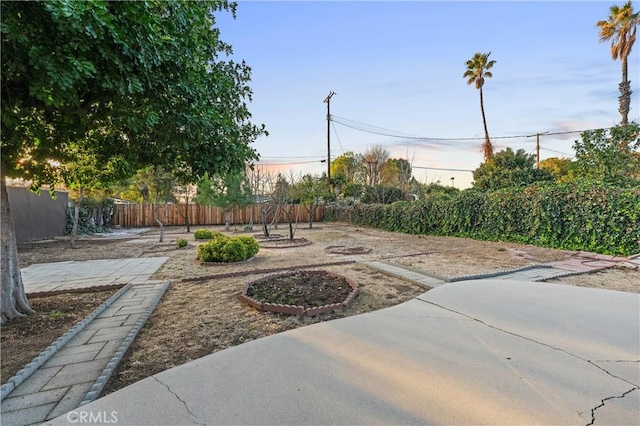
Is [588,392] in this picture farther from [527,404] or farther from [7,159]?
[7,159]

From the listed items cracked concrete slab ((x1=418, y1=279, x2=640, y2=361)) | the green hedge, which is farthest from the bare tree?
cracked concrete slab ((x1=418, y1=279, x2=640, y2=361))

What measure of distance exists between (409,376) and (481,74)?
2052 cm

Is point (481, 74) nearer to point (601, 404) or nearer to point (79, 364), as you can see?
point (601, 404)

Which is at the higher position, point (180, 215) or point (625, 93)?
point (625, 93)

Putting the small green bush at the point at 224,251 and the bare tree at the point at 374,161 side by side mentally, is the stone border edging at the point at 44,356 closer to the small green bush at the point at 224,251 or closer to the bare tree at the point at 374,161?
the small green bush at the point at 224,251

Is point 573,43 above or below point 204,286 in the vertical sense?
above

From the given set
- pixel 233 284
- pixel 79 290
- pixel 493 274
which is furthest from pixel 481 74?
pixel 79 290

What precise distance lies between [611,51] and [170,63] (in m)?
17.8

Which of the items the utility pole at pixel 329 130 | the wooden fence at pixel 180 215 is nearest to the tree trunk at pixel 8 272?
the wooden fence at pixel 180 215

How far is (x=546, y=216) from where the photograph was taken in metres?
7.82

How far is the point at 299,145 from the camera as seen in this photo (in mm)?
27094

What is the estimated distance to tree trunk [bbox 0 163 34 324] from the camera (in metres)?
3.01

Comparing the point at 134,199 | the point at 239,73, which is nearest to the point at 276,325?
the point at 239,73

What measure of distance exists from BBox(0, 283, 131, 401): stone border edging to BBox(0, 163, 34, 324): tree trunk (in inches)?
26.9
